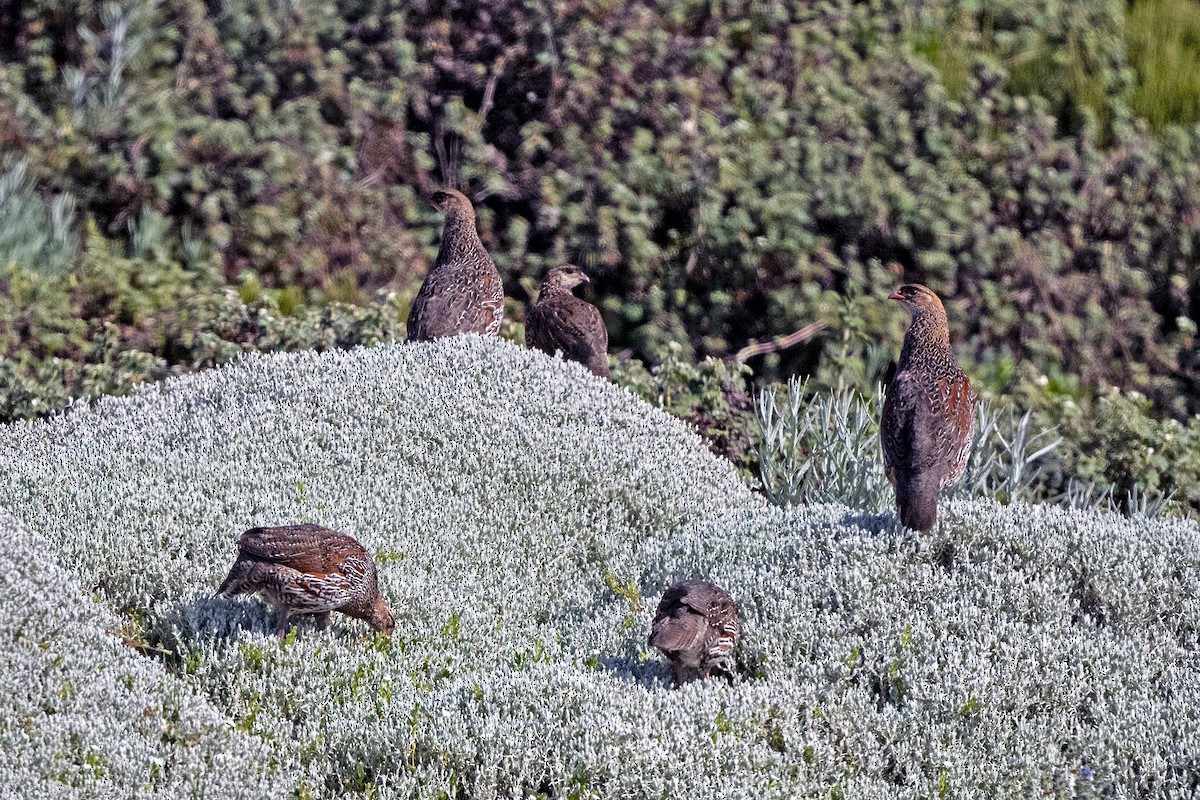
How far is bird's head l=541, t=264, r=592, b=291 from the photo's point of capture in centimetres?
863

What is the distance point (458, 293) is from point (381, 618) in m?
2.96

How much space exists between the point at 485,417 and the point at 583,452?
522 mm

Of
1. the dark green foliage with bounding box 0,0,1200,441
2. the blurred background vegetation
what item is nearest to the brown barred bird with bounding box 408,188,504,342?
the blurred background vegetation

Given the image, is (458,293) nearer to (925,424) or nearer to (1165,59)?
(925,424)

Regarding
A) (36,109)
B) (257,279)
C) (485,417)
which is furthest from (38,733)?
(36,109)

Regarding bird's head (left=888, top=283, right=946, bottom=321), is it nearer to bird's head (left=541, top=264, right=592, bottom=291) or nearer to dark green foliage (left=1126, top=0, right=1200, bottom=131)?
bird's head (left=541, top=264, right=592, bottom=291)

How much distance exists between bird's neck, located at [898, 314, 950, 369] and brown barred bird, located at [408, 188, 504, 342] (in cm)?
263

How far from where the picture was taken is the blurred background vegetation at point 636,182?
984 cm

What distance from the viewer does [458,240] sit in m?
8.30

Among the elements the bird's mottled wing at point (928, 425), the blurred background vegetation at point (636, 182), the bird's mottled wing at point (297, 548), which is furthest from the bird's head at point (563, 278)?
the bird's mottled wing at point (297, 548)

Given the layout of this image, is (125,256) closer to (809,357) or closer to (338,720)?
(809,357)

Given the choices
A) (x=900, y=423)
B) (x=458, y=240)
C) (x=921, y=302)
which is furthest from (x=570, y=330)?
(x=900, y=423)

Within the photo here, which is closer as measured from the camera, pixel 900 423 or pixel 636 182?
pixel 900 423

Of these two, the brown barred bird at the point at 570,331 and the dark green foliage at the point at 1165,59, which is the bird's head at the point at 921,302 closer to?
the brown barred bird at the point at 570,331
